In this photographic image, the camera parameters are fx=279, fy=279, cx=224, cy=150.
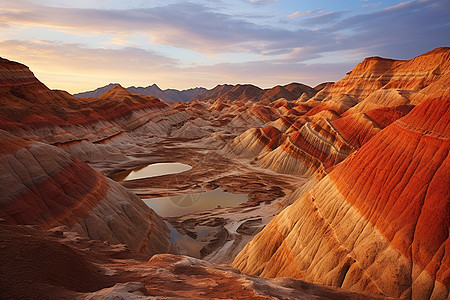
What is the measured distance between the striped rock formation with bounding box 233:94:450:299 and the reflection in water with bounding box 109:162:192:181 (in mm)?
36767

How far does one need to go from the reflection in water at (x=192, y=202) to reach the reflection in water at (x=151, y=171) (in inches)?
Result: 600

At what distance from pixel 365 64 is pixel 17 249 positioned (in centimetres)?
11529

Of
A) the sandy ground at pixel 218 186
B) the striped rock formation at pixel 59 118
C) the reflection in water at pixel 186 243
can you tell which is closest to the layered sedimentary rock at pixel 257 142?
the sandy ground at pixel 218 186

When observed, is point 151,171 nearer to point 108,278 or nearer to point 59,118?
point 59,118

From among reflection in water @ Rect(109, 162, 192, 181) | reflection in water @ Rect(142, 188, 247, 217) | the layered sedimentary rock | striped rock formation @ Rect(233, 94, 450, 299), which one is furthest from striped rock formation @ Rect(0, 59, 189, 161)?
striped rock formation @ Rect(233, 94, 450, 299)

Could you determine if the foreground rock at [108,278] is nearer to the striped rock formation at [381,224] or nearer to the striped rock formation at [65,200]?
the striped rock formation at [381,224]

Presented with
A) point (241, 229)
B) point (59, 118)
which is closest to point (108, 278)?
point (241, 229)

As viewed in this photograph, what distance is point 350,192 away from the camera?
18.2 meters

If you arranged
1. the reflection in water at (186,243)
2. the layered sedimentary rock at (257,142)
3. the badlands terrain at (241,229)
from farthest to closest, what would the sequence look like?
the layered sedimentary rock at (257,142) → the reflection in water at (186,243) → the badlands terrain at (241,229)

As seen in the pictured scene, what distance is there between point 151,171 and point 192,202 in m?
21.9

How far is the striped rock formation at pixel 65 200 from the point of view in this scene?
17.9 meters

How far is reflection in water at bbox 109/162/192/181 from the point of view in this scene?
5308 centimetres

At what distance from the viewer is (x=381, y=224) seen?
49.3 feet

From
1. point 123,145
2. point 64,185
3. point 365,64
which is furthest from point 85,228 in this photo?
point 365,64
